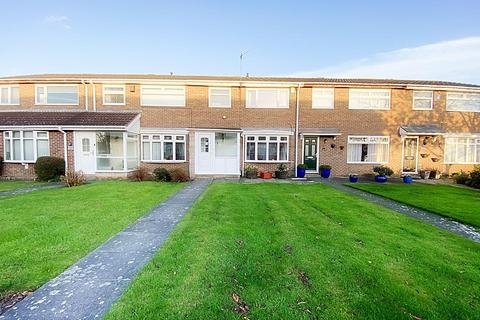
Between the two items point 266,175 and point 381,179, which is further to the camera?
point 266,175

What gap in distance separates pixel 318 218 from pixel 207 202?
12.1 feet

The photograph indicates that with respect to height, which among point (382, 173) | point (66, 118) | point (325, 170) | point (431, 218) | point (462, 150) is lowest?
point (431, 218)

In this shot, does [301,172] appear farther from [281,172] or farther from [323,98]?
[323,98]

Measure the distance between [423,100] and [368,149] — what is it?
4792 millimetres

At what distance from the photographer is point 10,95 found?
17.6 metres

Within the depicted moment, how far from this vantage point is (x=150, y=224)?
6.67 m

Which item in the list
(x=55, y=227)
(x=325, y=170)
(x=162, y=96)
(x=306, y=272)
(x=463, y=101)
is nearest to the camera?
(x=306, y=272)

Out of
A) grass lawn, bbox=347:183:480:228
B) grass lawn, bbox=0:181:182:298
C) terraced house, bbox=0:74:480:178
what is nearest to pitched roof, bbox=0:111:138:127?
terraced house, bbox=0:74:480:178

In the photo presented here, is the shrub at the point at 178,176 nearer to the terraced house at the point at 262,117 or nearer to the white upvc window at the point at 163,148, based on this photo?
the terraced house at the point at 262,117

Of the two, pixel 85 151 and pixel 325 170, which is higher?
pixel 85 151

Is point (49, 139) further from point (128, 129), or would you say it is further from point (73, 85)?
point (128, 129)

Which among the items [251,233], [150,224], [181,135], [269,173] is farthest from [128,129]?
[251,233]

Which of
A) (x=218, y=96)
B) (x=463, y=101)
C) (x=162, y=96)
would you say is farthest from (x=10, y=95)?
(x=463, y=101)

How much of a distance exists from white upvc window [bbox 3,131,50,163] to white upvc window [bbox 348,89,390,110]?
1869 cm
